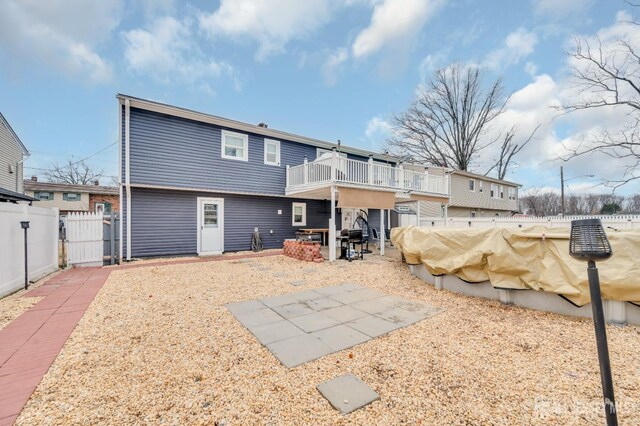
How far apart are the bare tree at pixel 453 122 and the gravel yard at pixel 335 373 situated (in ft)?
79.5

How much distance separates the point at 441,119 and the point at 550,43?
1458cm

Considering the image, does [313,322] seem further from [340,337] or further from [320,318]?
[340,337]

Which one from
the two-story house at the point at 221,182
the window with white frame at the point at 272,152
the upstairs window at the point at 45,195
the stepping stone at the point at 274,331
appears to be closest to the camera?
the stepping stone at the point at 274,331

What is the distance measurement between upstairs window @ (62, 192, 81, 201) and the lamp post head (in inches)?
1180

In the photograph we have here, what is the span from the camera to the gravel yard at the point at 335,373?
6.75 feet

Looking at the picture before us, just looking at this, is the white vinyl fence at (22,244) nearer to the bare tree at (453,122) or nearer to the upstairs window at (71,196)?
the upstairs window at (71,196)

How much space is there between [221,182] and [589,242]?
36.2 feet

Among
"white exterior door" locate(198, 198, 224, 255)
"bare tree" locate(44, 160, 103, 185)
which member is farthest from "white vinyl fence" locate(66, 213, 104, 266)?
"bare tree" locate(44, 160, 103, 185)

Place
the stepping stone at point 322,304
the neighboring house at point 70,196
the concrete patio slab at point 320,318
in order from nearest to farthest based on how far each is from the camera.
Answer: the concrete patio slab at point 320,318 → the stepping stone at point 322,304 → the neighboring house at point 70,196

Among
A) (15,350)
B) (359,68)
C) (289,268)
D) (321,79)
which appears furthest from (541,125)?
(15,350)

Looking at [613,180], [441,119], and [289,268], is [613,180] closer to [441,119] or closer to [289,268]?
[289,268]

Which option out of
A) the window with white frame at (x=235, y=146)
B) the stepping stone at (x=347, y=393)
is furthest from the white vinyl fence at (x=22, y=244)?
the stepping stone at (x=347, y=393)

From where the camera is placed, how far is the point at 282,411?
2.09 m

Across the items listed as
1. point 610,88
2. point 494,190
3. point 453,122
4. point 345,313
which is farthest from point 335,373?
point 453,122
